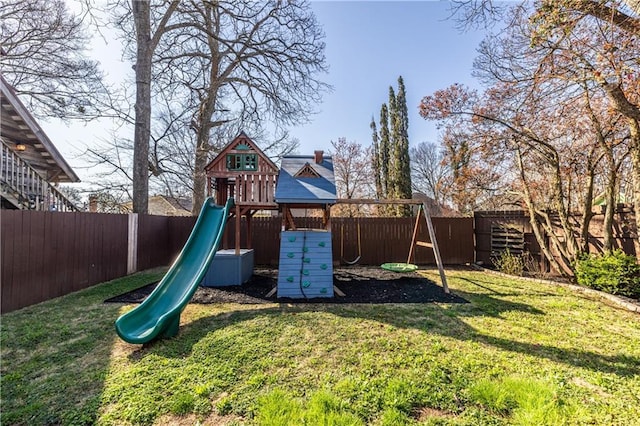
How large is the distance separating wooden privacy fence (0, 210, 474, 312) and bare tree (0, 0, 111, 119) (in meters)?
5.66

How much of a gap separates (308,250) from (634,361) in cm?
466

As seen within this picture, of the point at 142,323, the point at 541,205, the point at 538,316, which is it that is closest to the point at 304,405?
the point at 142,323

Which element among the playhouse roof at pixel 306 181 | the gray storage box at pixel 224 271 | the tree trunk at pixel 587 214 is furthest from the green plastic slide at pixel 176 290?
the tree trunk at pixel 587 214

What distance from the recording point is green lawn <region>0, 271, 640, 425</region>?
221 cm

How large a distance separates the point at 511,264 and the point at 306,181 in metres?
6.08

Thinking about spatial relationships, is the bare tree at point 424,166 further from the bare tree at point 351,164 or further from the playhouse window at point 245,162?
the playhouse window at point 245,162

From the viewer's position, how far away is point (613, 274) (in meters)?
5.32

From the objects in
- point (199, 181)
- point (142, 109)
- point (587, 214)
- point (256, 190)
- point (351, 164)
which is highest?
point (351, 164)

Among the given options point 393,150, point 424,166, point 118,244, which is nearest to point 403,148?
point 393,150

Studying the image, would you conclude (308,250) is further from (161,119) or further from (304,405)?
(161,119)

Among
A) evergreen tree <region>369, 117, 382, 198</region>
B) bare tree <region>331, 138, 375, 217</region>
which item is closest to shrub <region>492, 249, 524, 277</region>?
evergreen tree <region>369, 117, 382, 198</region>

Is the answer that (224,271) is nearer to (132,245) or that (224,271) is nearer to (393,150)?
(132,245)

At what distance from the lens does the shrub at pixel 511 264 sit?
24.9 ft

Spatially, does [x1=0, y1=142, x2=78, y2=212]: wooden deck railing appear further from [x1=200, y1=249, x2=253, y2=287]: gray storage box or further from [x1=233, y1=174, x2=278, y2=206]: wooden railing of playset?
[x1=233, y1=174, x2=278, y2=206]: wooden railing of playset
